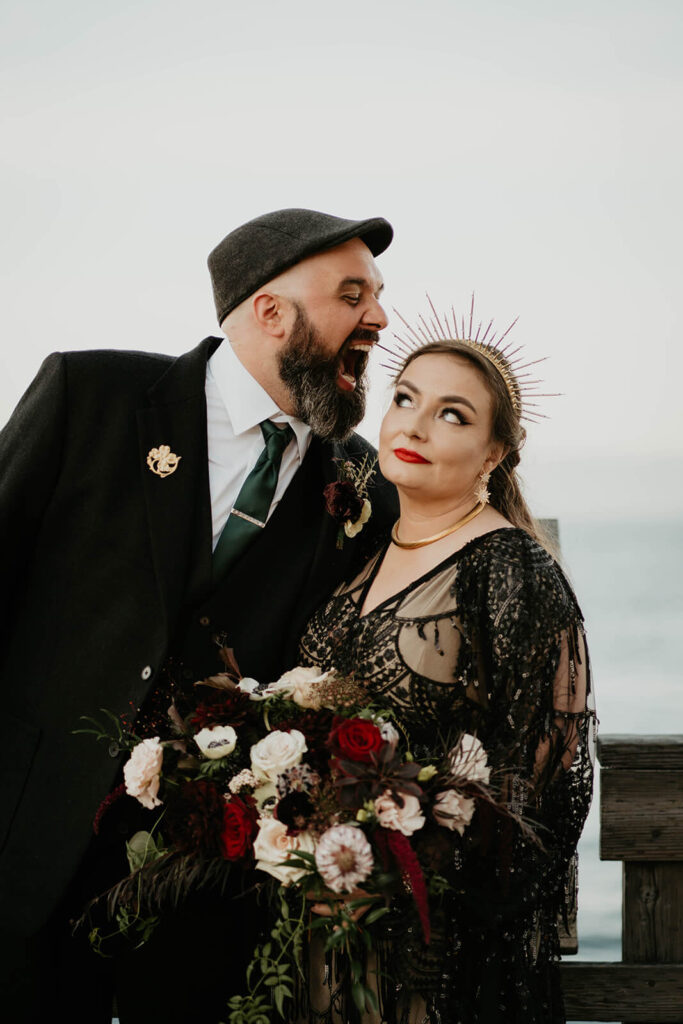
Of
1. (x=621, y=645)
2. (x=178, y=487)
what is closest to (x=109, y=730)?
(x=178, y=487)

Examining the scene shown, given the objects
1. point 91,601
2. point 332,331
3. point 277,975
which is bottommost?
point 277,975

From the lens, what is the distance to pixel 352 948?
7.78 ft

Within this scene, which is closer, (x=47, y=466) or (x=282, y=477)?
(x=47, y=466)

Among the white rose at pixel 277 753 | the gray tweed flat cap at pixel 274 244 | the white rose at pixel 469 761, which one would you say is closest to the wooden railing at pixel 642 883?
the white rose at pixel 469 761

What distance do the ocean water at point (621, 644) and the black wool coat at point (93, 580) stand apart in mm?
929

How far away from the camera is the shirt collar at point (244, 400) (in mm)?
3180

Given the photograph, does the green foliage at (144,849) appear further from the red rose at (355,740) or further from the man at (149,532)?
the red rose at (355,740)

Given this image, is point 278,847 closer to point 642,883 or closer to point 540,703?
point 540,703

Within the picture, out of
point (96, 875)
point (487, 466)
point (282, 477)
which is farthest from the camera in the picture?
point (282, 477)

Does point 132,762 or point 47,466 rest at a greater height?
point 47,466

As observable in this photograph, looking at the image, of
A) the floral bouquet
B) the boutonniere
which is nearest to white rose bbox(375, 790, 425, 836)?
the floral bouquet

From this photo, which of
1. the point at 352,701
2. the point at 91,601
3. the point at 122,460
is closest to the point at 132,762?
the point at 352,701

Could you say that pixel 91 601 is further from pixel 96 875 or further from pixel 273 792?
pixel 273 792

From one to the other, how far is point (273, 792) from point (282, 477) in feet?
4.02
